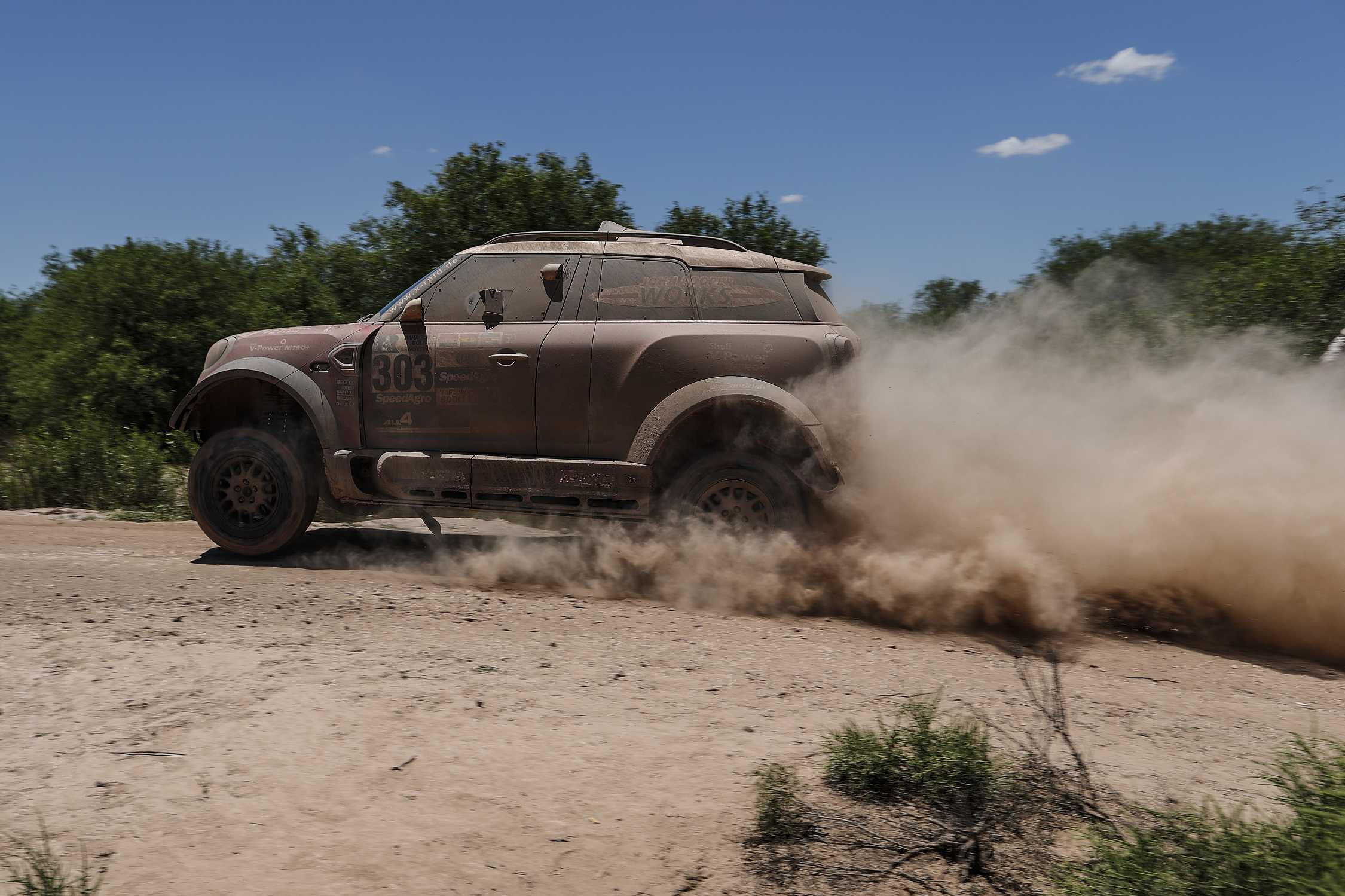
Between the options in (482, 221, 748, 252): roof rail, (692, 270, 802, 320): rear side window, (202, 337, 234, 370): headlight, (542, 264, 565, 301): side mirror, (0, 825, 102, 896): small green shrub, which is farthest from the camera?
(202, 337, 234, 370): headlight

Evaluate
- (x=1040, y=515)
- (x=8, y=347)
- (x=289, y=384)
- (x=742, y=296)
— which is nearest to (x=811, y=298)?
(x=742, y=296)

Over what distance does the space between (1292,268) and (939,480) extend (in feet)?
23.3

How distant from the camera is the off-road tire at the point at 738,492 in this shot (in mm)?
6277

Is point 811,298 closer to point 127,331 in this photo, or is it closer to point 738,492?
point 738,492

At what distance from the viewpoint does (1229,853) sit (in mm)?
2840

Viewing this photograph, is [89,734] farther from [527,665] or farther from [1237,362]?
[1237,362]

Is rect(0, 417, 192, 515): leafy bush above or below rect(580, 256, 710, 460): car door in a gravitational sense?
below

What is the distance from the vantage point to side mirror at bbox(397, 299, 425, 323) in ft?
22.3

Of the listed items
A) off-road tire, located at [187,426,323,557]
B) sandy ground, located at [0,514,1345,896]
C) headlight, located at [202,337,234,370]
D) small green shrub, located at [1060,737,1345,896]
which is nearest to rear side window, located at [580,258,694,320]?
sandy ground, located at [0,514,1345,896]

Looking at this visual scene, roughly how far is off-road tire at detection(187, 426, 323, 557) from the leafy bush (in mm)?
3882

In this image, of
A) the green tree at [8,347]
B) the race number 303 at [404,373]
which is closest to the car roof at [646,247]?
the race number 303 at [404,373]

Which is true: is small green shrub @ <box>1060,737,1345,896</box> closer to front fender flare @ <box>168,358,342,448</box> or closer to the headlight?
front fender flare @ <box>168,358,342,448</box>

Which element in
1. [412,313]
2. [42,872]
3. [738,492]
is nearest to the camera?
[42,872]

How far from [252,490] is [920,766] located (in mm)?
5491
